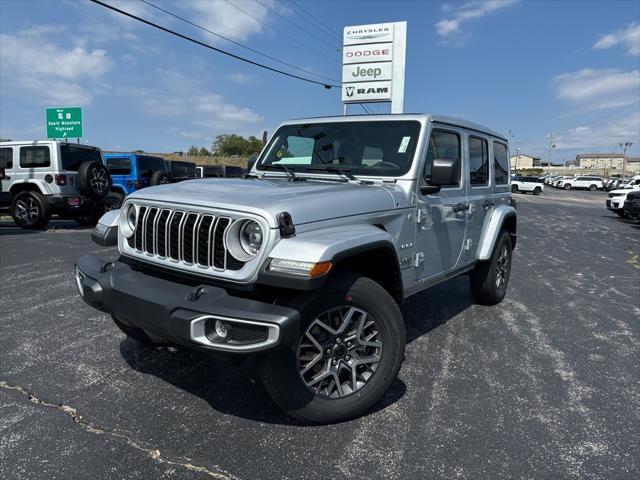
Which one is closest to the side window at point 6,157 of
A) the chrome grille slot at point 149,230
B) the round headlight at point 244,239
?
the chrome grille slot at point 149,230

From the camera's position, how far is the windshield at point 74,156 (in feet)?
35.3

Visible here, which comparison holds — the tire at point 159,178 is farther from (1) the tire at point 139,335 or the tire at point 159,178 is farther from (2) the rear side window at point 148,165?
(1) the tire at point 139,335

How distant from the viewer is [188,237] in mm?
2592

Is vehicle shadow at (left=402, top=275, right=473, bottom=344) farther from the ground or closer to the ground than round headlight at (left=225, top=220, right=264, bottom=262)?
closer to the ground

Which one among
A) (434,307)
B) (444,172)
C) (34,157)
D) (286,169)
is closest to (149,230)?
(286,169)

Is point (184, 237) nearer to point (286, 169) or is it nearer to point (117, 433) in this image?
point (117, 433)

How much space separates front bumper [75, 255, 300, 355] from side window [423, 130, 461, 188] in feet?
6.05

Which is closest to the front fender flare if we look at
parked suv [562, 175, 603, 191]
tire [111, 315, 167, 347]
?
tire [111, 315, 167, 347]

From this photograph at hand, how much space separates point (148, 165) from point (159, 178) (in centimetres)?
100

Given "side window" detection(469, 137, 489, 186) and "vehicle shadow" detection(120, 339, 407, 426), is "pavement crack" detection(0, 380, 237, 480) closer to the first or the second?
"vehicle shadow" detection(120, 339, 407, 426)

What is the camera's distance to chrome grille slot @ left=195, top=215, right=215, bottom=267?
2.50 meters

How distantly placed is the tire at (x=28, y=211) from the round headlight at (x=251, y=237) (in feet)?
33.4

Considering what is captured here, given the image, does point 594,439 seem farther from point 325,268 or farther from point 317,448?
point 325,268

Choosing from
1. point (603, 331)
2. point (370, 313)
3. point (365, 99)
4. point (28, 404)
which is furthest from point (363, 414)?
point (365, 99)
